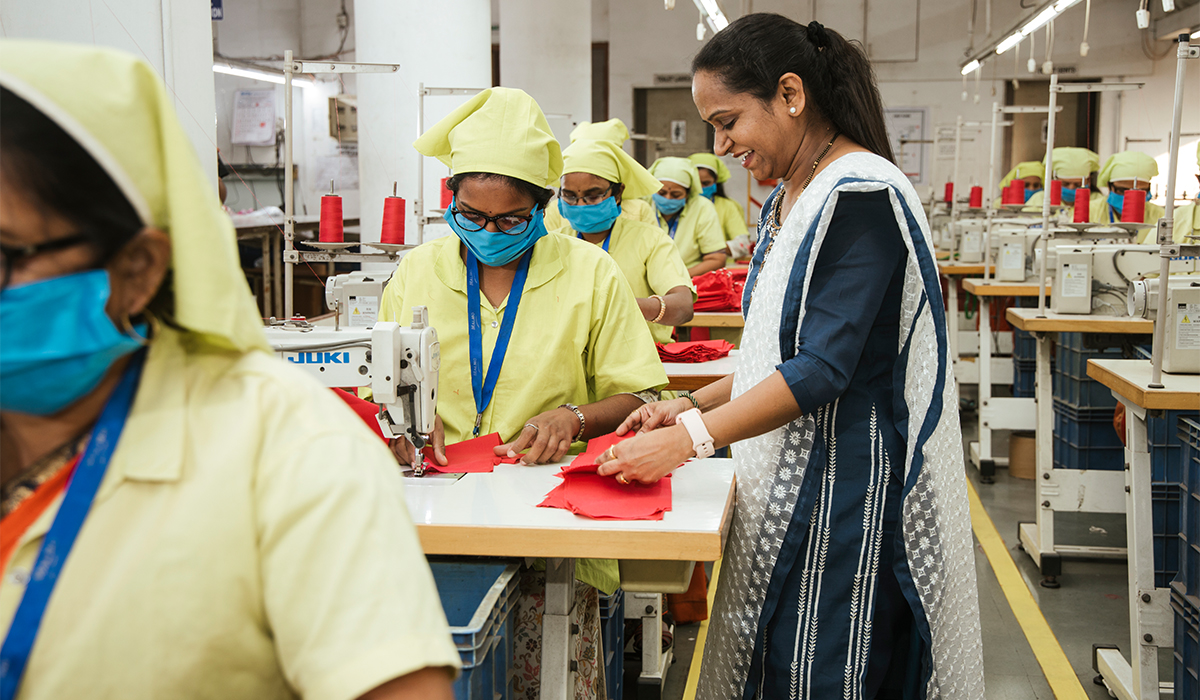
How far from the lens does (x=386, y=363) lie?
5.62 feet

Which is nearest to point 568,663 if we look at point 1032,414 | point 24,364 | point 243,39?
point 24,364

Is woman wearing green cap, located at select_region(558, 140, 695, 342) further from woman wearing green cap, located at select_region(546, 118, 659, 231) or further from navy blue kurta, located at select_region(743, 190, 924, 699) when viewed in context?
navy blue kurta, located at select_region(743, 190, 924, 699)

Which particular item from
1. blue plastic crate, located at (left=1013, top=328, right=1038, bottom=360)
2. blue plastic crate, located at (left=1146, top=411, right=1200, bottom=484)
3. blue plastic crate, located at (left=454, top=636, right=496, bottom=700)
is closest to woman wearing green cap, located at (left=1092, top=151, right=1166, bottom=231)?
blue plastic crate, located at (left=1013, top=328, right=1038, bottom=360)

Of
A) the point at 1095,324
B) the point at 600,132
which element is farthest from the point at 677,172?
the point at 1095,324

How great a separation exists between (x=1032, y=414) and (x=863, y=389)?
155 inches

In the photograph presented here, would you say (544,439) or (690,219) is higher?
(690,219)

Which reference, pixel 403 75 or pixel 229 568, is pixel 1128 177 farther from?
pixel 229 568

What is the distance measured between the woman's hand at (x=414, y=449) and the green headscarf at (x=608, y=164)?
5.20ft

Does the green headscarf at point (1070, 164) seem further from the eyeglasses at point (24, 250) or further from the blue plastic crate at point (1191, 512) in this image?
the eyeglasses at point (24, 250)

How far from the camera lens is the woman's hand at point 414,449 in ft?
6.15

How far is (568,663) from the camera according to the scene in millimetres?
1591

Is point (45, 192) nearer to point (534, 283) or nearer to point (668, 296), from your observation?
point (534, 283)

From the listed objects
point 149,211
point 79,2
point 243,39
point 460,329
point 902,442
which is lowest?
point 902,442

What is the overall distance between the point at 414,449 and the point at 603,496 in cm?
47
